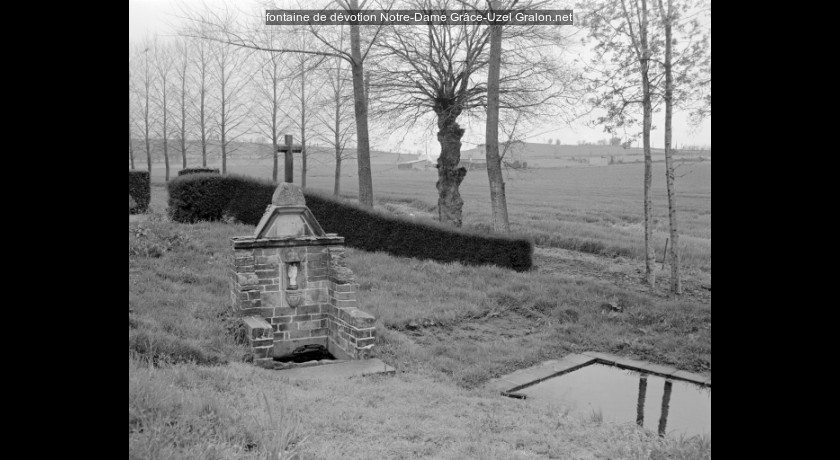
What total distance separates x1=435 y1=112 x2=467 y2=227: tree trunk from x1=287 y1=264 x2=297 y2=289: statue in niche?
765cm

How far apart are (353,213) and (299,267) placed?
5.82m

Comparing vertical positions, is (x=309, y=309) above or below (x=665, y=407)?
above

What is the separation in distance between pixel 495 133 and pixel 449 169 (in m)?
1.86

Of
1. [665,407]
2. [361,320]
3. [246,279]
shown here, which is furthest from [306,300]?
[665,407]

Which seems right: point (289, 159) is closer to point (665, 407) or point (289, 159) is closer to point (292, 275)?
point (292, 275)

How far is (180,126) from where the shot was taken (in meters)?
19.7

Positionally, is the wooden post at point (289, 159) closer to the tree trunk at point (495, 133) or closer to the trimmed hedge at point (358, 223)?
the trimmed hedge at point (358, 223)

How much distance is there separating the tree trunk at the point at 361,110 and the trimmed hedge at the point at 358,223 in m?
1.00

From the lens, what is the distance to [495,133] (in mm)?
13406

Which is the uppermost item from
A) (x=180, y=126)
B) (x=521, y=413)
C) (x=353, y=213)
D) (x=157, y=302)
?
A: (x=180, y=126)

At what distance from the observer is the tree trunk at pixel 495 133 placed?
13008 mm
